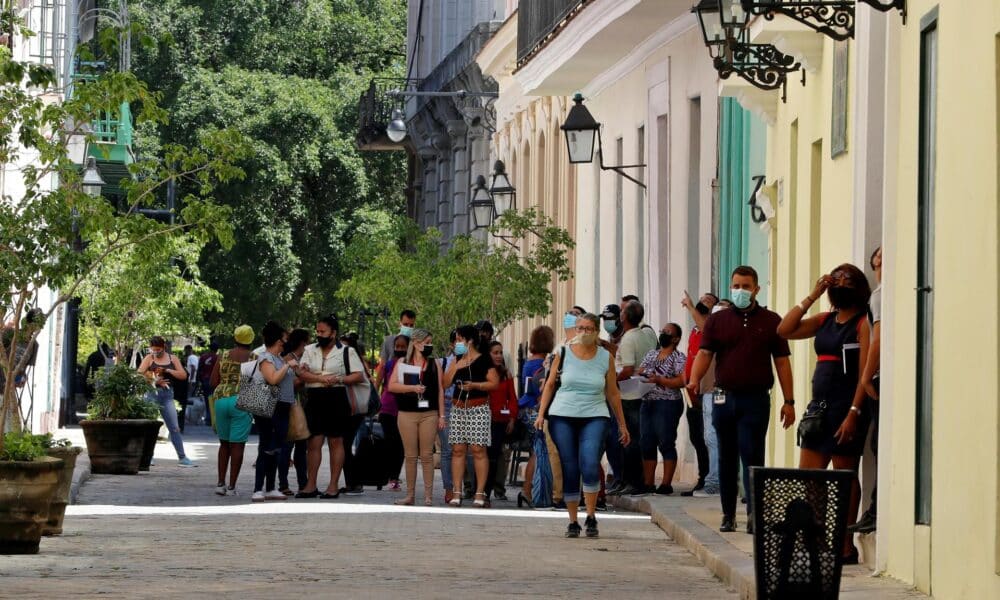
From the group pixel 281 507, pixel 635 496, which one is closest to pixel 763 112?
pixel 635 496

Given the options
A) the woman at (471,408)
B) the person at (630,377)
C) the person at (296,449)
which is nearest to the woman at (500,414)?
the woman at (471,408)

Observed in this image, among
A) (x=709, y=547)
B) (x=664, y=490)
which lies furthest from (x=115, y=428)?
(x=709, y=547)

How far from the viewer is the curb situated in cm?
1320

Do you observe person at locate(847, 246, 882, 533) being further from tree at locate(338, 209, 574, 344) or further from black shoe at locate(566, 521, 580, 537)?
tree at locate(338, 209, 574, 344)

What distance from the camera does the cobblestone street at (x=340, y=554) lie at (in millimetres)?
13109

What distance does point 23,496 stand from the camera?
14.7 meters

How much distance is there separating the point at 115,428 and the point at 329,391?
4598 millimetres

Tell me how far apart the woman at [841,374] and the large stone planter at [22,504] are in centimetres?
479

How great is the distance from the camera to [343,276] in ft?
183

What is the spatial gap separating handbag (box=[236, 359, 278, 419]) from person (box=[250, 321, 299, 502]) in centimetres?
5

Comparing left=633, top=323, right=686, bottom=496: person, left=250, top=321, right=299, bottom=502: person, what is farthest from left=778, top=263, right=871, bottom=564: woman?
left=250, top=321, right=299, bottom=502: person

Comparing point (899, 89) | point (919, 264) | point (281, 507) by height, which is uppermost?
point (899, 89)

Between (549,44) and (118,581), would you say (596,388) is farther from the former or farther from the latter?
(549,44)

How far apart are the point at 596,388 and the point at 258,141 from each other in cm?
3725
